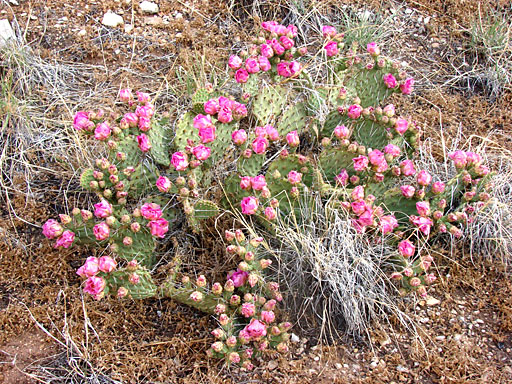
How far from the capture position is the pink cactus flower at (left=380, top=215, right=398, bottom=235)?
2.37 m

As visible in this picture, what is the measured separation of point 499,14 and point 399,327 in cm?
239

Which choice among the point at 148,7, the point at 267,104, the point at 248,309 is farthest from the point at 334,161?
the point at 148,7

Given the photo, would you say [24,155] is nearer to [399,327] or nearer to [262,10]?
[262,10]

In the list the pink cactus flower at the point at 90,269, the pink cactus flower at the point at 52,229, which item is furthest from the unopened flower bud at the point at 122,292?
the pink cactus flower at the point at 52,229

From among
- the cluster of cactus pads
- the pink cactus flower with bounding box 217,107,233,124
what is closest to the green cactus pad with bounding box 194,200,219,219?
the cluster of cactus pads

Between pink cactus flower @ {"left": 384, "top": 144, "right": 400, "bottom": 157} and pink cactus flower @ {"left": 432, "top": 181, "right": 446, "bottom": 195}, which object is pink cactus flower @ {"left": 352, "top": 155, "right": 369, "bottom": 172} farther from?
pink cactus flower @ {"left": 432, "top": 181, "right": 446, "bottom": 195}

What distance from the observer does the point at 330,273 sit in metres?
2.31

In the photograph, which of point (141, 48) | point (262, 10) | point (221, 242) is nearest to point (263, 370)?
point (221, 242)

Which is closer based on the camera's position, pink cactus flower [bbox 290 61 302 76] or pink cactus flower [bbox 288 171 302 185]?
pink cactus flower [bbox 288 171 302 185]

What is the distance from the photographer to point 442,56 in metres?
3.72

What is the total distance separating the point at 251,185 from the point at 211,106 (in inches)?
16.5

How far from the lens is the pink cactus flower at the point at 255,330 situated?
2.15 metres

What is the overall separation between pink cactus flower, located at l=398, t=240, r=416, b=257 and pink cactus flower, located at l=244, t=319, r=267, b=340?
2.18ft

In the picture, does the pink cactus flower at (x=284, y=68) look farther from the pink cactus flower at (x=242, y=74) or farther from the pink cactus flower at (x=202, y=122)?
the pink cactus flower at (x=202, y=122)
